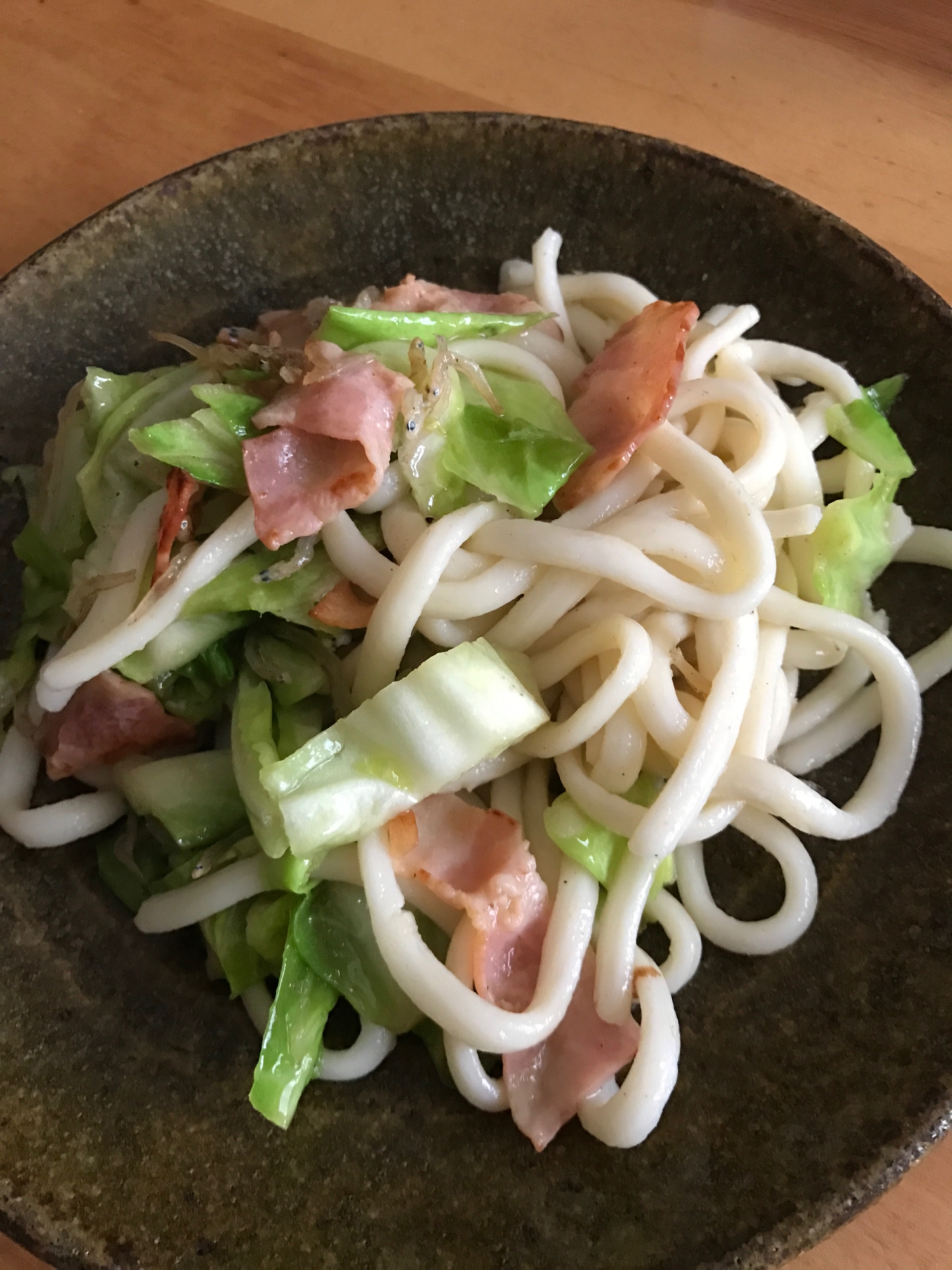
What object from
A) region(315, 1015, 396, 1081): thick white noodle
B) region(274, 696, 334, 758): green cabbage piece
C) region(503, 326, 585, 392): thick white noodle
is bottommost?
region(315, 1015, 396, 1081): thick white noodle

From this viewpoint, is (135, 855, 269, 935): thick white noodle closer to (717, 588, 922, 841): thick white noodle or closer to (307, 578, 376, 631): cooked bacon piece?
(307, 578, 376, 631): cooked bacon piece

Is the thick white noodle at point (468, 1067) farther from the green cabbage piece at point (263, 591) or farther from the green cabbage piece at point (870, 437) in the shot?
the green cabbage piece at point (870, 437)

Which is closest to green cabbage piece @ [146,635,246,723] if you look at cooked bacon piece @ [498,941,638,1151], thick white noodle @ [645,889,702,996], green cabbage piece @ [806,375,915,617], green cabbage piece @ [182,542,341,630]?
green cabbage piece @ [182,542,341,630]

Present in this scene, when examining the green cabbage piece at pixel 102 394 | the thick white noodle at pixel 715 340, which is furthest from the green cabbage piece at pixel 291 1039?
the thick white noodle at pixel 715 340

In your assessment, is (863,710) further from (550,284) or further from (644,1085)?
(550,284)

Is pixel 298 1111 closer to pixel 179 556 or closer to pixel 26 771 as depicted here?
pixel 26 771

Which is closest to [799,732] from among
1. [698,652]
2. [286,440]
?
[698,652]
